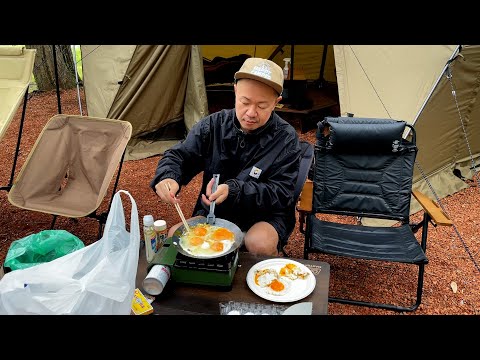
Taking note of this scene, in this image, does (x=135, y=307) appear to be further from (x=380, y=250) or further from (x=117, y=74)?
(x=117, y=74)

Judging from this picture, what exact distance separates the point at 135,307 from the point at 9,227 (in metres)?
2.50

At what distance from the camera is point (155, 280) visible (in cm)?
181

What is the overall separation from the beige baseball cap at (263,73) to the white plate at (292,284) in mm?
968

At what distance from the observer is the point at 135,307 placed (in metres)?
1.76

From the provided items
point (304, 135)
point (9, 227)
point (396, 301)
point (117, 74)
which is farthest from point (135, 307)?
point (304, 135)

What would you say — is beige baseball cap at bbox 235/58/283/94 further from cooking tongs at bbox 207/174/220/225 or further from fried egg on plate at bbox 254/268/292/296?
fried egg on plate at bbox 254/268/292/296

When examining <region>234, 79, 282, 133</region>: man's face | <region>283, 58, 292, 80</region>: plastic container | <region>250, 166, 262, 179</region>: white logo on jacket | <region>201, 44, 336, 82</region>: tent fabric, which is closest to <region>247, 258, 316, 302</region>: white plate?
<region>250, 166, 262, 179</region>: white logo on jacket

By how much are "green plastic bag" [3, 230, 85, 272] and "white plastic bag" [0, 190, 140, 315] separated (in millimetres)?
593

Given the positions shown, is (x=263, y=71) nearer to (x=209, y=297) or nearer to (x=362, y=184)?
(x=209, y=297)

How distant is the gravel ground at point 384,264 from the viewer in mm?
2895

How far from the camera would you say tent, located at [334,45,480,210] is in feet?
11.9

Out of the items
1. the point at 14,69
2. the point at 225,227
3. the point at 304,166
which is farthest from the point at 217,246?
the point at 14,69

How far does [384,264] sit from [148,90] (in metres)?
3.33

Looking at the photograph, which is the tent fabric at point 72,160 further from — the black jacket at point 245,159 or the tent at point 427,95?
the tent at point 427,95
